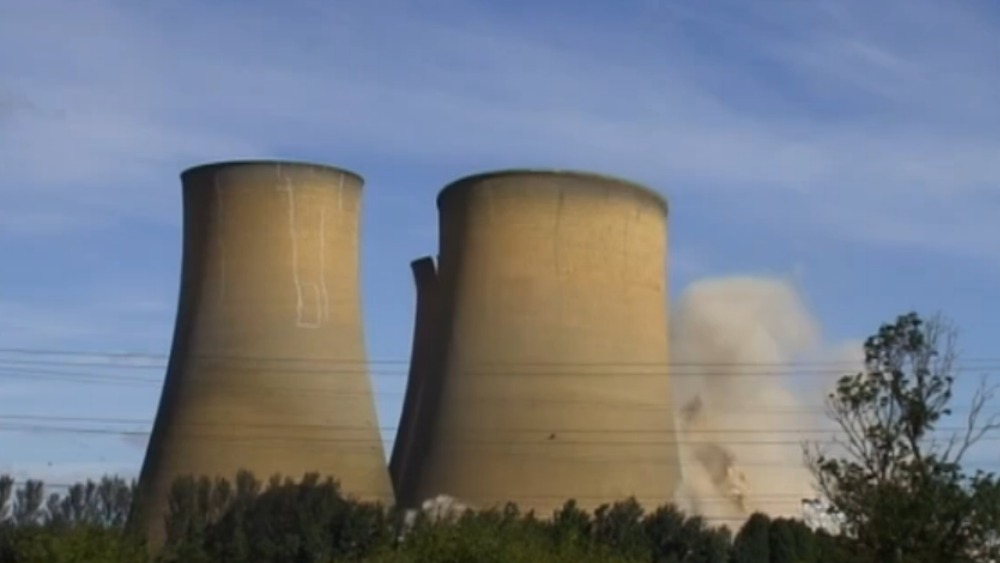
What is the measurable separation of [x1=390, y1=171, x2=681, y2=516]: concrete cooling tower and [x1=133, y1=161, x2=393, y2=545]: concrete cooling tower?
4.08 ft

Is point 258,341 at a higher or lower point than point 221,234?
lower

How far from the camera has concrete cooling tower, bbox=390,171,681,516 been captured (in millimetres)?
18109

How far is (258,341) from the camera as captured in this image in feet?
61.2

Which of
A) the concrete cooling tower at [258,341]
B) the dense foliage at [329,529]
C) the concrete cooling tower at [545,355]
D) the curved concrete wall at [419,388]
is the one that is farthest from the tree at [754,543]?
the concrete cooling tower at [258,341]

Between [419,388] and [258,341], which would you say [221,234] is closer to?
[258,341]

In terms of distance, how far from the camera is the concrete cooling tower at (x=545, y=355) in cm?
1811

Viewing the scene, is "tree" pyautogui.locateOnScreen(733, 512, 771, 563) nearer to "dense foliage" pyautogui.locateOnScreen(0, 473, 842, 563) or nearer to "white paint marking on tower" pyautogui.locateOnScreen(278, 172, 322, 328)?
"dense foliage" pyautogui.locateOnScreen(0, 473, 842, 563)

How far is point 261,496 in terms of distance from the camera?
19344 millimetres

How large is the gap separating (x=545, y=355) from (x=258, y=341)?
3294 mm

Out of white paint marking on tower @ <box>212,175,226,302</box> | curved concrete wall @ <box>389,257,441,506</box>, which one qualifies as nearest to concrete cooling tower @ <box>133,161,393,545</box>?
white paint marking on tower @ <box>212,175,226,302</box>

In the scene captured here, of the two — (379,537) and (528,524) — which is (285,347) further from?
(528,524)

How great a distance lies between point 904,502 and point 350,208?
13357 mm

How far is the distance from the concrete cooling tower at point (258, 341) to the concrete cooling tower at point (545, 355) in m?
1.24

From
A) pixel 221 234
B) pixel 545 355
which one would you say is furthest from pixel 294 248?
pixel 545 355
